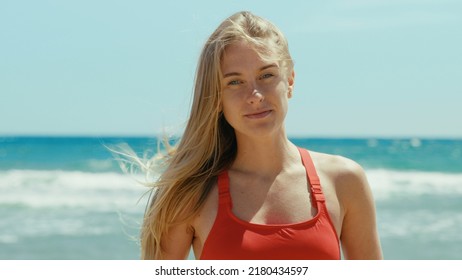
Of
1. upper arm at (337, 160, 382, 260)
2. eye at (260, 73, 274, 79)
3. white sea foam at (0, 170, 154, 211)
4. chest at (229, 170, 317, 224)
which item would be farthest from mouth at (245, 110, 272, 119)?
white sea foam at (0, 170, 154, 211)

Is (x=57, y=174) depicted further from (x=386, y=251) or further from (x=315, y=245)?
(x=315, y=245)

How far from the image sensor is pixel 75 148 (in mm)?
30656

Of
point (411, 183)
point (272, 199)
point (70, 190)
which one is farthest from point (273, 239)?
point (411, 183)

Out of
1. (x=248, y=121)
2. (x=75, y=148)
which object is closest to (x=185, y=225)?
(x=248, y=121)

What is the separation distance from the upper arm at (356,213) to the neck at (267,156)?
0.26m

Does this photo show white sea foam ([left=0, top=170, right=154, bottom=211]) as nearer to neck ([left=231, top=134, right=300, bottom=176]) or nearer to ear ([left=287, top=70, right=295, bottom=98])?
neck ([left=231, top=134, right=300, bottom=176])

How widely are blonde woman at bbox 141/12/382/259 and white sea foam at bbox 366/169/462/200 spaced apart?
41.5ft

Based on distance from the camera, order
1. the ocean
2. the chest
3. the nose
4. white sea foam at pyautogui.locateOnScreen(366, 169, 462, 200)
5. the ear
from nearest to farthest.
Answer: the nose, the chest, the ear, the ocean, white sea foam at pyautogui.locateOnScreen(366, 169, 462, 200)

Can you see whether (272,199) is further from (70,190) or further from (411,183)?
(411,183)

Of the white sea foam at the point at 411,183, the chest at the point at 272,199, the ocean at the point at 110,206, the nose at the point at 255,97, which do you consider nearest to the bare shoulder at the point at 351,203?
the chest at the point at 272,199

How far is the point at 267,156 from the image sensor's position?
3217 mm

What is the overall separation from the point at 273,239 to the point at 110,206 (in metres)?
11.4

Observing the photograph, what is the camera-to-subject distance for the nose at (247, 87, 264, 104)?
296 centimetres
